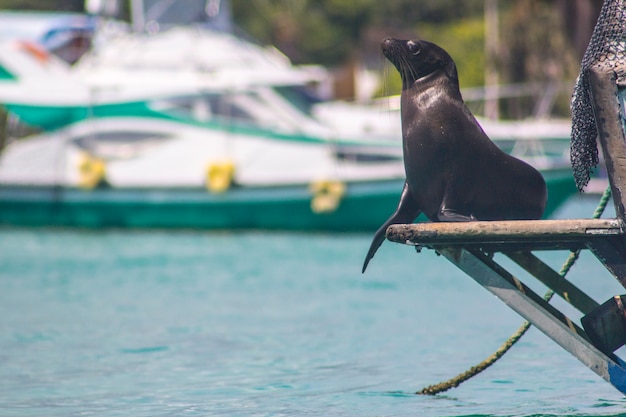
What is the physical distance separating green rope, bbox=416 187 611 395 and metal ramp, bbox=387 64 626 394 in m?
0.44

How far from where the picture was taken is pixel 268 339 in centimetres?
948

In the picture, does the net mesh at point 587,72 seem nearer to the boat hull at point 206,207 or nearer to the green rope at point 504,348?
the green rope at point 504,348

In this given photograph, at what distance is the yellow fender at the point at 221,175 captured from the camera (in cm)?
1920

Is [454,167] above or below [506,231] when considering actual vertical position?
above

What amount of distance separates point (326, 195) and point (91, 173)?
4040 mm

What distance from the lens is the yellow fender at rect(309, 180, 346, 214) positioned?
18.8 metres

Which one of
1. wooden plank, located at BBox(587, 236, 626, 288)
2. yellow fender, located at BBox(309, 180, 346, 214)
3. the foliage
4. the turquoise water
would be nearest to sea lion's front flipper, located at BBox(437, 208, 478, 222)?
wooden plank, located at BBox(587, 236, 626, 288)

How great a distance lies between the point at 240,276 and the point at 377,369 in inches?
252

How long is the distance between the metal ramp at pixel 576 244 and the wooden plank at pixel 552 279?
14 centimetres

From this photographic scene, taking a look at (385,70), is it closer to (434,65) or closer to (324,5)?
(434,65)

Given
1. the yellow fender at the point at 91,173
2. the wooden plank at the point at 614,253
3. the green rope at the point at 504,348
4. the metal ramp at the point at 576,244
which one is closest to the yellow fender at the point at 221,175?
the yellow fender at the point at 91,173

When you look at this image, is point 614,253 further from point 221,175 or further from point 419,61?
point 221,175

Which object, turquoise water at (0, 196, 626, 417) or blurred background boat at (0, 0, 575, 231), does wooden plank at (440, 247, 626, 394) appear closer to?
turquoise water at (0, 196, 626, 417)

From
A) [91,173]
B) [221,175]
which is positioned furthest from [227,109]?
[91,173]
